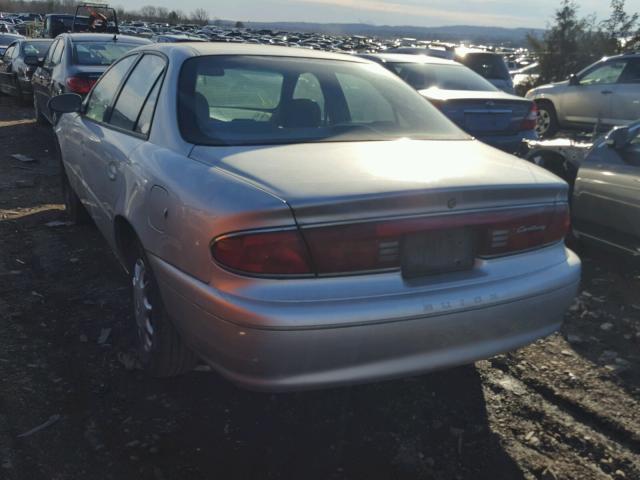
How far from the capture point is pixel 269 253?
2.40 metres

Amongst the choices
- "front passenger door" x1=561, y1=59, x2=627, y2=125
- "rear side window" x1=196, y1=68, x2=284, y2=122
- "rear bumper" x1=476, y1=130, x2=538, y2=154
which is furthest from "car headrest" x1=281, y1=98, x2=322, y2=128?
"front passenger door" x1=561, y1=59, x2=627, y2=125

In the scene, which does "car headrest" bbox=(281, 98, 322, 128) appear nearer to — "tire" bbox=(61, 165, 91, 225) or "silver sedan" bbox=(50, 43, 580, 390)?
"silver sedan" bbox=(50, 43, 580, 390)

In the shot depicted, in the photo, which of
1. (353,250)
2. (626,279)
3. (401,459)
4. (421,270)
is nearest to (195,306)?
(353,250)

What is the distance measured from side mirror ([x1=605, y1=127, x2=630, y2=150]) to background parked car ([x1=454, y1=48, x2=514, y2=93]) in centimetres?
898

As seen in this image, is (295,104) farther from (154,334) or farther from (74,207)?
(74,207)

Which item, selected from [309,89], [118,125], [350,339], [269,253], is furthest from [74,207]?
[350,339]

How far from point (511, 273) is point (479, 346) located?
1.13 ft

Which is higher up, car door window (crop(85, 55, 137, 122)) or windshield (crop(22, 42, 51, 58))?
car door window (crop(85, 55, 137, 122))

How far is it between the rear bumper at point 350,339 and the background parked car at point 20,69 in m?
14.0

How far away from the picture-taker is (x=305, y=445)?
2.92m

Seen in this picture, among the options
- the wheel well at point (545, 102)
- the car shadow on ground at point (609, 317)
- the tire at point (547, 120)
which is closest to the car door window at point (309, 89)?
the car shadow on ground at point (609, 317)

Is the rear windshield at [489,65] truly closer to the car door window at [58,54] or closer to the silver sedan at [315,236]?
the car door window at [58,54]

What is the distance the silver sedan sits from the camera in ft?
7.91

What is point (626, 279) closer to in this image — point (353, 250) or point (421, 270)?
point (421, 270)
